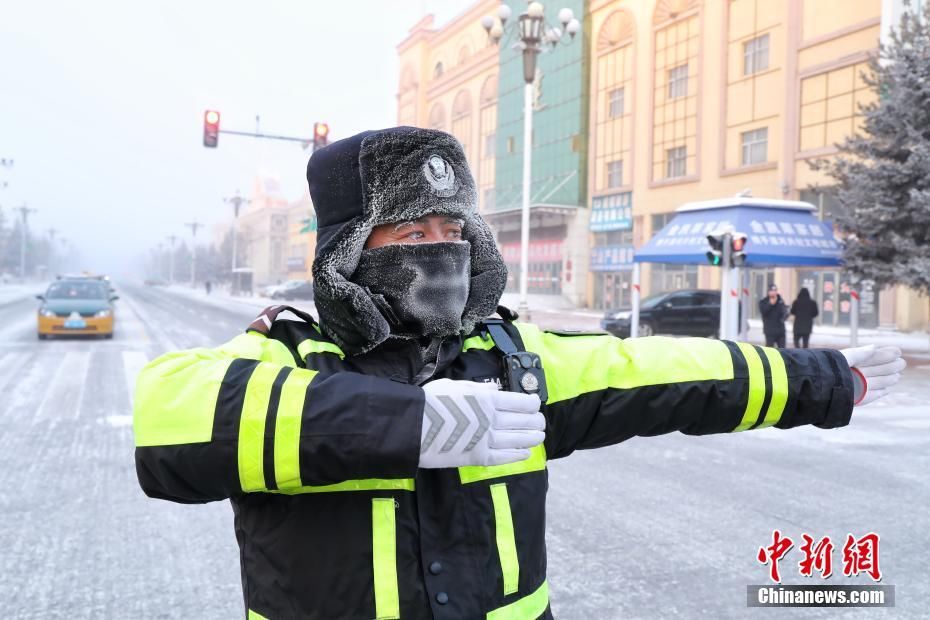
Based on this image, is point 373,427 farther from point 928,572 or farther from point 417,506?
point 928,572

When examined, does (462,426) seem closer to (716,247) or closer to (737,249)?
(737,249)

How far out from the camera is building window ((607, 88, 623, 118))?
39.5 metres

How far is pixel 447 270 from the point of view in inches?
73.2

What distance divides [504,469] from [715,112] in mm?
34192

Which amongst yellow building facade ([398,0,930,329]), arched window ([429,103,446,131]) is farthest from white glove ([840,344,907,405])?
arched window ([429,103,446,131])

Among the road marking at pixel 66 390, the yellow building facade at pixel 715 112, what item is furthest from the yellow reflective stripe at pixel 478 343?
the yellow building facade at pixel 715 112

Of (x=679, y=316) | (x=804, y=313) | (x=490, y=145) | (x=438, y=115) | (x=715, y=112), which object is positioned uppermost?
(x=438, y=115)

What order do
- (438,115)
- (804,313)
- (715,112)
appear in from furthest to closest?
1. (438,115)
2. (715,112)
3. (804,313)

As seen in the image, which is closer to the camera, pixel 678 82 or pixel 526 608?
pixel 526 608


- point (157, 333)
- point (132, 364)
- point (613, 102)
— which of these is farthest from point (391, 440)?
point (613, 102)

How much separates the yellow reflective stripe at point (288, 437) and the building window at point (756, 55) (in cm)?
3312

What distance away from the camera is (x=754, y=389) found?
6.09 ft

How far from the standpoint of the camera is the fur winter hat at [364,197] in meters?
1.74

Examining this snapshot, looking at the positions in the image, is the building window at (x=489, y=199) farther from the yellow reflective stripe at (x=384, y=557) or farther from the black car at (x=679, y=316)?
the yellow reflective stripe at (x=384, y=557)
